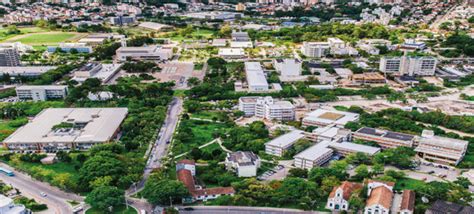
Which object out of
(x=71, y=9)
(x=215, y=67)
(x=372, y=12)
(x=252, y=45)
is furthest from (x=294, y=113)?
(x=71, y=9)

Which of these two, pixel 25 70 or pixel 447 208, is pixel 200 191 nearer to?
pixel 447 208

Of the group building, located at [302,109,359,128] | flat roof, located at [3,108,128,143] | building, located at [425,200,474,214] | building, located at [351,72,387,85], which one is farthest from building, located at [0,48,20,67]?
building, located at [425,200,474,214]

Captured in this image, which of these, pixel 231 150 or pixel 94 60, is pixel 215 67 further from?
pixel 231 150

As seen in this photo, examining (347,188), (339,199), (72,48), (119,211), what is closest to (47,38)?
(72,48)

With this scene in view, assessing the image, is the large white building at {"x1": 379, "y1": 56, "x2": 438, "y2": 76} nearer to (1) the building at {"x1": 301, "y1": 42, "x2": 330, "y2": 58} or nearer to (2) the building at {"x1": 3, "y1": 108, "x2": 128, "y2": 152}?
(1) the building at {"x1": 301, "y1": 42, "x2": 330, "y2": 58}

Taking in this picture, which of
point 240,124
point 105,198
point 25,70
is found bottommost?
point 240,124
